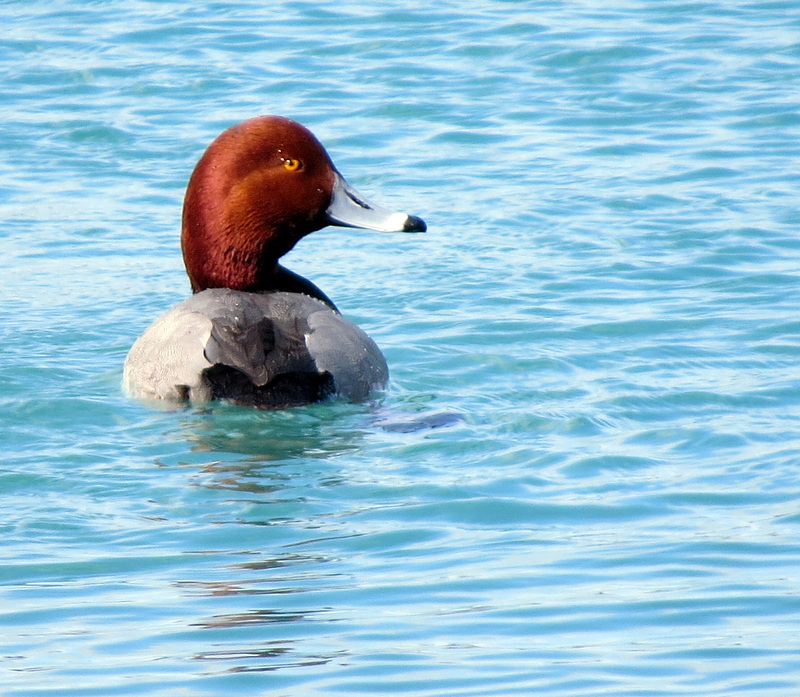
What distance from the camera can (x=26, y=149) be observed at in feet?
39.4

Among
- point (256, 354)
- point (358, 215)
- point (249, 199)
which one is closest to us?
point (256, 354)

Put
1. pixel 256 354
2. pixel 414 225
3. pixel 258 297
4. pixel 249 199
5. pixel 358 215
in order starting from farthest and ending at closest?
pixel 358 215 < pixel 414 225 < pixel 249 199 < pixel 258 297 < pixel 256 354

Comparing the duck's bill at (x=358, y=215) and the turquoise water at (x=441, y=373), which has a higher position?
the duck's bill at (x=358, y=215)

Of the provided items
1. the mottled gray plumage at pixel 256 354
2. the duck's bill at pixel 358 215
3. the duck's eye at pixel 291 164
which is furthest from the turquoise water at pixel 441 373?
the duck's eye at pixel 291 164

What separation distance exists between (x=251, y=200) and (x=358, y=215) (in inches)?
23.2

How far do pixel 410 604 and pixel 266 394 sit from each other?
75.8 inches

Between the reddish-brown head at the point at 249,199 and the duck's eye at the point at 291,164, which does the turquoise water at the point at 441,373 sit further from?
the duck's eye at the point at 291,164

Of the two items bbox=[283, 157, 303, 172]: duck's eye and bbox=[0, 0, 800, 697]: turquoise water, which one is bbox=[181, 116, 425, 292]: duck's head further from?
bbox=[0, 0, 800, 697]: turquoise water

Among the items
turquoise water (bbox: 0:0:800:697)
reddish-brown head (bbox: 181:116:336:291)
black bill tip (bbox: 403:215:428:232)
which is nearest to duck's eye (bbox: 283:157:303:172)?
reddish-brown head (bbox: 181:116:336:291)

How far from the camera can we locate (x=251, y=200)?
289 inches

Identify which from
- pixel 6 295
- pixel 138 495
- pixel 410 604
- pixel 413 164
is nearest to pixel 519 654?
pixel 410 604

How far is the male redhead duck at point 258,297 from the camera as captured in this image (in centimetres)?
653

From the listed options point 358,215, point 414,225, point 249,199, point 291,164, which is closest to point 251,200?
point 249,199

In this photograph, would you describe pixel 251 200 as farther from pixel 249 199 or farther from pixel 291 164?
pixel 291 164
